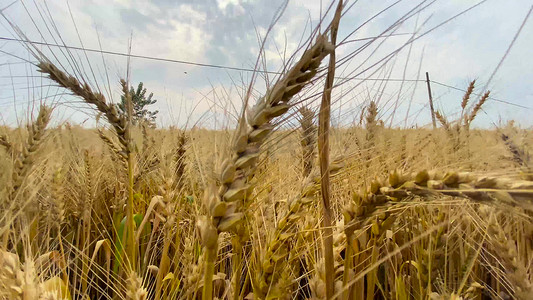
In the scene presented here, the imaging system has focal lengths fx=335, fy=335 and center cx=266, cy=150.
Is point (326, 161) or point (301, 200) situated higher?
point (326, 161)

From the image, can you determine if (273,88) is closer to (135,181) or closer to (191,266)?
(191,266)

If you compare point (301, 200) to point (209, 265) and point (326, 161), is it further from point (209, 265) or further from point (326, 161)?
point (209, 265)

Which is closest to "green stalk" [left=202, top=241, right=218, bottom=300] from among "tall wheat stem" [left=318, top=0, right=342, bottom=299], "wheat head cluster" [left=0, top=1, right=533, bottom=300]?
"wheat head cluster" [left=0, top=1, right=533, bottom=300]

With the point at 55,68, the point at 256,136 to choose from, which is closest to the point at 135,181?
the point at 55,68

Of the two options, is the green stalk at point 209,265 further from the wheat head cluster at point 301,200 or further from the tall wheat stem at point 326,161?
the tall wheat stem at point 326,161

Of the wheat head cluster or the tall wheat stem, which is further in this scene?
the tall wheat stem

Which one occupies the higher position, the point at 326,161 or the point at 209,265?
the point at 326,161

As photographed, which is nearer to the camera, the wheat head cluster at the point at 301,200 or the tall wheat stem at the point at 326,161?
the wheat head cluster at the point at 301,200

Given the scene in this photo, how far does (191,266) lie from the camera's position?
3.36 feet

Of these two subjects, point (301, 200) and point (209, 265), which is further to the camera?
point (301, 200)

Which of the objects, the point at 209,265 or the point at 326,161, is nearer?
the point at 209,265

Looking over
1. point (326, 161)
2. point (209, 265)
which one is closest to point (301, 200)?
point (326, 161)

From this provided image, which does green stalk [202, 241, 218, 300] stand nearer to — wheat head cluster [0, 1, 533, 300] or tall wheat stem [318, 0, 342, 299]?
wheat head cluster [0, 1, 533, 300]

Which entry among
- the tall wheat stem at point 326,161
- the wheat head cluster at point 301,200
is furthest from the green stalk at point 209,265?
the tall wheat stem at point 326,161
